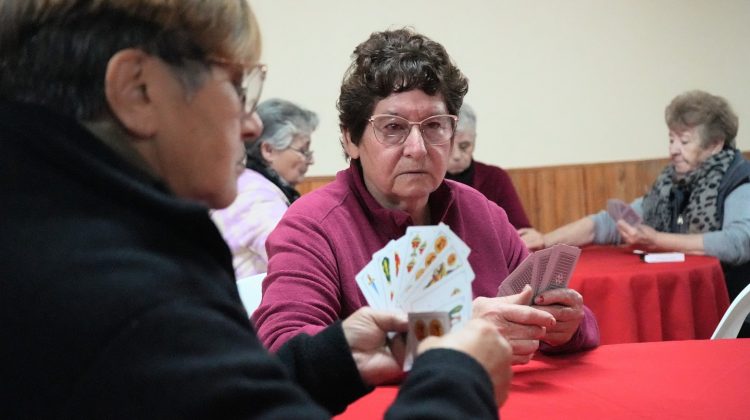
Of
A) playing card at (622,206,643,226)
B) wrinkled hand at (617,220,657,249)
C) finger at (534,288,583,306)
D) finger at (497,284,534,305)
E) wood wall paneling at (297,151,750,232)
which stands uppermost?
finger at (497,284,534,305)

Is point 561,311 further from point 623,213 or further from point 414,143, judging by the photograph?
point 623,213

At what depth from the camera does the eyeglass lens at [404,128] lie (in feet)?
6.89

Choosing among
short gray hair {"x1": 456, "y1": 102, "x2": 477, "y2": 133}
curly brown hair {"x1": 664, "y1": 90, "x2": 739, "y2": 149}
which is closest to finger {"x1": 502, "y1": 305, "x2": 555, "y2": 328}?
curly brown hair {"x1": 664, "y1": 90, "x2": 739, "y2": 149}

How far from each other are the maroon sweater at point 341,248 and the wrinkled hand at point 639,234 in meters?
2.01

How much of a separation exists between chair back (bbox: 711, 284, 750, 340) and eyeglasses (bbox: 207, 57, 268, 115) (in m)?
1.99

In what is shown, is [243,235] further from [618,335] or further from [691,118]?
[691,118]

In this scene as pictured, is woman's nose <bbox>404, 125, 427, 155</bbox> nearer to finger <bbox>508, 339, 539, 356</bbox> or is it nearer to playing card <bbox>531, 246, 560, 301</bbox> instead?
playing card <bbox>531, 246, 560, 301</bbox>

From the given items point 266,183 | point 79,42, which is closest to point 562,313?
point 79,42

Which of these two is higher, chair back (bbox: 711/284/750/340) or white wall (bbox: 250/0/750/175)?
white wall (bbox: 250/0/750/175)

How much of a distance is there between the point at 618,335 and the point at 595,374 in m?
1.69

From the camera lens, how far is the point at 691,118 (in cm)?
447

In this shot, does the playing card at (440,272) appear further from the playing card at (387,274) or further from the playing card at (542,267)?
the playing card at (542,267)

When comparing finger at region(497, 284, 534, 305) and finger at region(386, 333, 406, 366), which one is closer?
finger at region(386, 333, 406, 366)

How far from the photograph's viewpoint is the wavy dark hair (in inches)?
81.6
